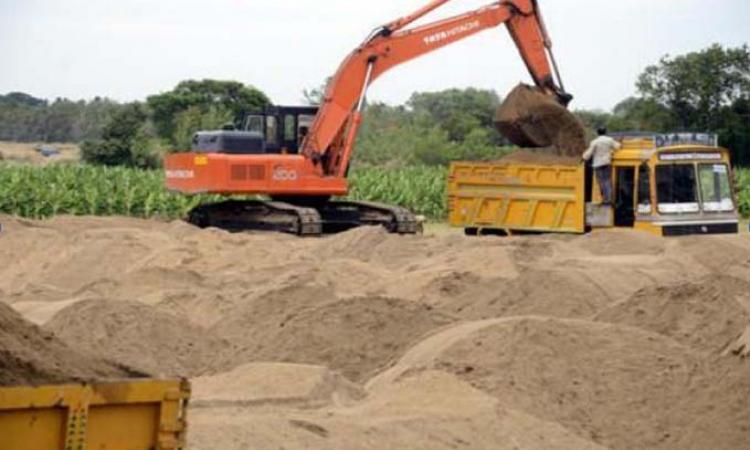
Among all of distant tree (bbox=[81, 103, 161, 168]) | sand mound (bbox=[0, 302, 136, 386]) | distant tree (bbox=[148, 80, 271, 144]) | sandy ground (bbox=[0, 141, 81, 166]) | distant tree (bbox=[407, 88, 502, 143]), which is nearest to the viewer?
sand mound (bbox=[0, 302, 136, 386])

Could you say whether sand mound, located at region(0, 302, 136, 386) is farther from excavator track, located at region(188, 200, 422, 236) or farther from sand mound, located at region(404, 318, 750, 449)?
excavator track, located at region(188, 200, 422, 236)

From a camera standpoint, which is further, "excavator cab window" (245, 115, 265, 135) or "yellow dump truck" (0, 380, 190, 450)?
"excavator cab window" (245, 115, 265, 135)

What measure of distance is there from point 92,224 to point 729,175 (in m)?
11.9

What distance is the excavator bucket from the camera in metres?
27.6

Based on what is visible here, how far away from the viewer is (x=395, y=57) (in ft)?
95.1

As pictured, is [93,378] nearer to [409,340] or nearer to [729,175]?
[409,340]

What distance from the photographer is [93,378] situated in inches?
280

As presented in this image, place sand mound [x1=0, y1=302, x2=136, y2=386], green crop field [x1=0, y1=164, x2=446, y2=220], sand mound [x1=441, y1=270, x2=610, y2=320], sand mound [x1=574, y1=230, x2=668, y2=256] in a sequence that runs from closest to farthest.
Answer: sand mound [x1=0, y1=302, x2=136, y2=386], sand mound [x1=441, y1=270, x2=610, y2=320], sand mound [x1=574, y1=230, x2=668, y2=256], green crop field [x1=0, y1=164, x2=446, y2=220]

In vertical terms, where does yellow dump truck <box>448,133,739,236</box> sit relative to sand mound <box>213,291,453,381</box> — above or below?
above

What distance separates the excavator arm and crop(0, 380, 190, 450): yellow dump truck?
71.8 feet

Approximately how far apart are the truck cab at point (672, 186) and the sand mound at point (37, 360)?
18.5 meters

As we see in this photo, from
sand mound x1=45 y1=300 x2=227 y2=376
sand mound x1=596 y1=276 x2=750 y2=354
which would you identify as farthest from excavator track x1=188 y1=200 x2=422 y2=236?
sand mound x1=596 y1=276 x2=750 y2=354

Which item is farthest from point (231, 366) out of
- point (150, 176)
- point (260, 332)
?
point (150, 176)

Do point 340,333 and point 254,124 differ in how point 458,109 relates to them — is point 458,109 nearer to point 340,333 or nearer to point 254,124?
point 254,124
